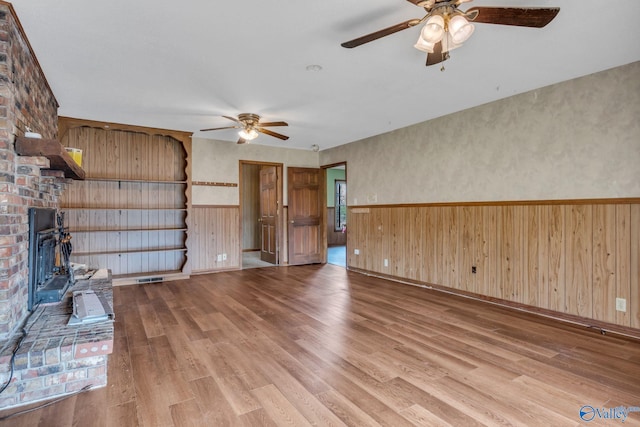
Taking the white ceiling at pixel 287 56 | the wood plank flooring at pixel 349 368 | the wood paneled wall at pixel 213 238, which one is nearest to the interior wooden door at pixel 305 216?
the wood paneled wall at pixel 213 238

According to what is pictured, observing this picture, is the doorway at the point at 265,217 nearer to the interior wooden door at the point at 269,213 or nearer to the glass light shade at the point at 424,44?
the interior wooden door at the point at 269,213

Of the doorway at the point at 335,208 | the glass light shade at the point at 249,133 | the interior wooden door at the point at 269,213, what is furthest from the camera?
the doorway at the point at 335,208

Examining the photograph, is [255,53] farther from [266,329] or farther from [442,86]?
[266,329]

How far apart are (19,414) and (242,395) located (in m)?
1.23

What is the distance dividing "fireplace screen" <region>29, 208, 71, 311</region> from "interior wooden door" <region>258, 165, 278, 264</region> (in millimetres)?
4027

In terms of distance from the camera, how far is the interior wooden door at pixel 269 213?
6859 mm

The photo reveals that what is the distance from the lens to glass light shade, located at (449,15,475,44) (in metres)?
1.86

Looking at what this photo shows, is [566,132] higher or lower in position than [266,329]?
higher

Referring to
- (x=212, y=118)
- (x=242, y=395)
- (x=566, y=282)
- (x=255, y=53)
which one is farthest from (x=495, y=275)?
(x=212, y=118)

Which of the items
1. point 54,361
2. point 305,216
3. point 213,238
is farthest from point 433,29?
point 305,216

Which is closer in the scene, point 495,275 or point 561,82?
point 561,82

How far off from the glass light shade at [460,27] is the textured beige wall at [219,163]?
190 inches

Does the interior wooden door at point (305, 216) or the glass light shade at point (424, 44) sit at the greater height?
the glass light shade at point (424, 44)

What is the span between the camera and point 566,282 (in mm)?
3391
